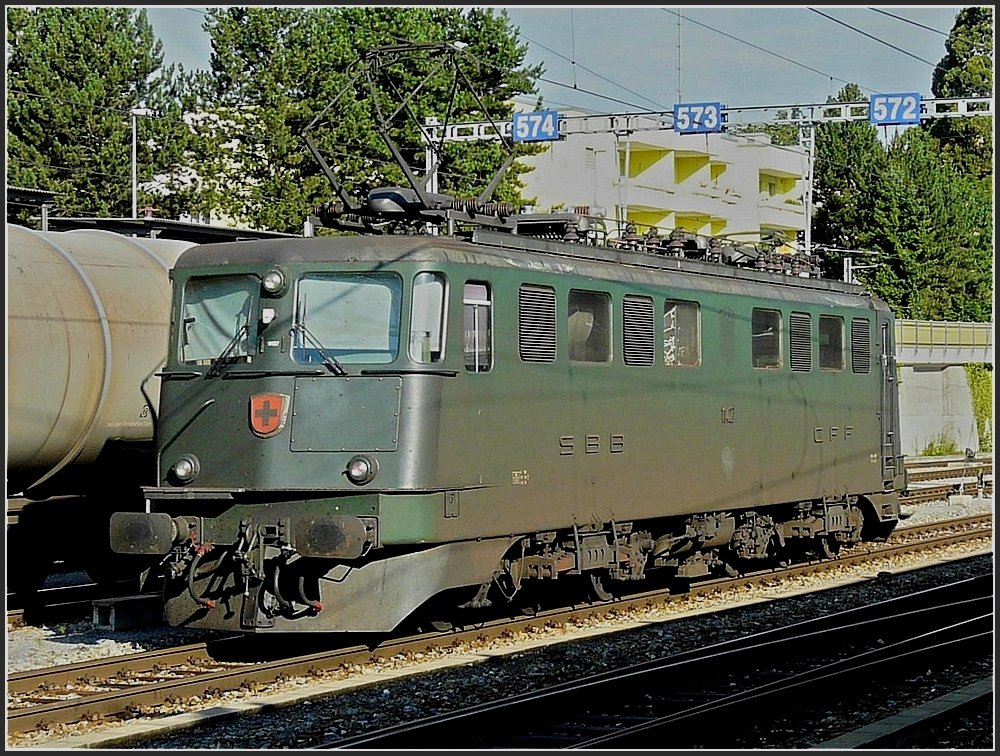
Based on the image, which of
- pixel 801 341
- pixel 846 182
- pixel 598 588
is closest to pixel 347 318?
pixel 598 588

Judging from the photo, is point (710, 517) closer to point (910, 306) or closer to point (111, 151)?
point (111, 151)

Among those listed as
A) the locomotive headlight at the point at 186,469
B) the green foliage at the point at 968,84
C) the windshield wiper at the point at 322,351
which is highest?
the green foliage at the point at 968,84

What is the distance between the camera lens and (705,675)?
1167cm

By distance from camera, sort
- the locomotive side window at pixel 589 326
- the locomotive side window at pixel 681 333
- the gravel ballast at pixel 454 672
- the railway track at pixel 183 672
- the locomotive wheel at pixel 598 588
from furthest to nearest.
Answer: the locomotive wheel at pixel 598 588 < the locomotive side window at pixel 681 333 < the locomotive side window at pixel 589 326 < the railway track at pixel 183 672 < the gravel ballast at pixel 454 672

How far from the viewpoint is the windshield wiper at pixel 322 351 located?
11.9 meters

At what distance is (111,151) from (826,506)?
25.3 metres

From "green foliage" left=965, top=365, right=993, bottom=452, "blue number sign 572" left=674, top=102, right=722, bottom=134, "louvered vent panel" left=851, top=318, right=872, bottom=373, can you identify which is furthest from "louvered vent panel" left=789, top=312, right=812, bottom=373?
"green foliage" left=965, top=365, right=993, bottom=452

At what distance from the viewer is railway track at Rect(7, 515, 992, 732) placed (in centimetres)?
1052

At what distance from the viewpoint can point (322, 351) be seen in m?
12.0

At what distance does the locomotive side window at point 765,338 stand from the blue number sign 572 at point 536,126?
514 inches

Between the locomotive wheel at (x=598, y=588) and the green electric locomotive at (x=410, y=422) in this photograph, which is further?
the locomotive wheel at (x=598, y=588)

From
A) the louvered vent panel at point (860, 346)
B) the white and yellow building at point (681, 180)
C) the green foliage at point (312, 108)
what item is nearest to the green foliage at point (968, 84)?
the white and yellow building at point (681, 180)

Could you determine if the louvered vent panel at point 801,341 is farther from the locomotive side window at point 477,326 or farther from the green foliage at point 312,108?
the green foliage at point 312,108

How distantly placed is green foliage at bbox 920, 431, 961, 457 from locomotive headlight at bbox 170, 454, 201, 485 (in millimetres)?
37436
